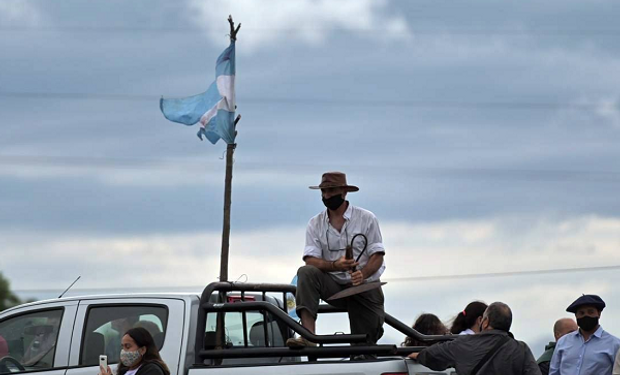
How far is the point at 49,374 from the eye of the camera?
7906 millimetres

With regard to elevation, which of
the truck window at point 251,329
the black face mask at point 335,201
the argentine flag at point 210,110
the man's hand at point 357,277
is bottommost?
the truck window at point 251,329

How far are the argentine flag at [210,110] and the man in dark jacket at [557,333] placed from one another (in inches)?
448

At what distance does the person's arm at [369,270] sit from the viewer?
7.83 m

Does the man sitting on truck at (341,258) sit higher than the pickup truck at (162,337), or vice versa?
the man sitting on truck at (341,258)

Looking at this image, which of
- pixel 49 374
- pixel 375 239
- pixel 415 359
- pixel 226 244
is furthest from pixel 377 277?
pixel 226 244

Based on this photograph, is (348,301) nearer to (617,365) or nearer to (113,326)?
(113,326)

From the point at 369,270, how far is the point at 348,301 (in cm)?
31

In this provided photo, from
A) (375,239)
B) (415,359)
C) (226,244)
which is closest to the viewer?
(415,359)

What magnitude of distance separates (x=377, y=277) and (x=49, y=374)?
2565 mm

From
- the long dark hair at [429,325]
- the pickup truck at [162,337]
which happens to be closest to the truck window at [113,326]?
the pickup truck at [162,337]

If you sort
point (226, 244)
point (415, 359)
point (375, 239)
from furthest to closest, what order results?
point (226, 244) → point (375, 239) → point (415, 359)

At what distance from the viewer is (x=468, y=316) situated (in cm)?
888

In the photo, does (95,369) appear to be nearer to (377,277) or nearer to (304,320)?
(304,320)

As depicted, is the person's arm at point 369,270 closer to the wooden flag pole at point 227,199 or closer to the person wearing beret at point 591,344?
the person wearing beret at point 591,344
